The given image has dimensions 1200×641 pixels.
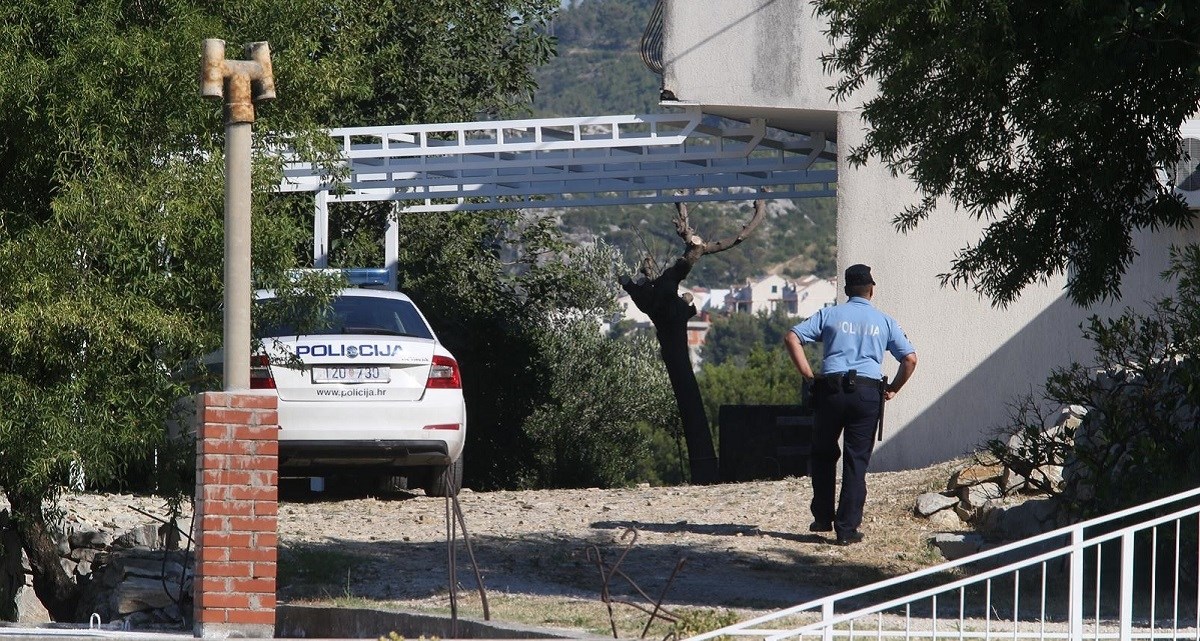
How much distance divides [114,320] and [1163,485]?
527cm

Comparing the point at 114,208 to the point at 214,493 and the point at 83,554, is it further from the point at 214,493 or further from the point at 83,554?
the point at 83,554

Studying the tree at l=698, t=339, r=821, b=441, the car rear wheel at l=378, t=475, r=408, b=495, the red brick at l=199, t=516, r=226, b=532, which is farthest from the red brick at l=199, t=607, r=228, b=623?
the tree at l=698, t=339, r=821, b=441

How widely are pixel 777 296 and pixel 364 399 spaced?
93.4 meters

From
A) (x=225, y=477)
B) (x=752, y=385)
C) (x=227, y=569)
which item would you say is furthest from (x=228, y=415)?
(x=752, y=385)

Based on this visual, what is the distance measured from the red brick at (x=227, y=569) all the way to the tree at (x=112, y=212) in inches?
63.0

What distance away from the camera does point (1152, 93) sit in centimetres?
740

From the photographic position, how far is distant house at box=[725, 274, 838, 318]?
3723 inches

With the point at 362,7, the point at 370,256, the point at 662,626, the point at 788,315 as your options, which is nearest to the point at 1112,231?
the point at 662,626

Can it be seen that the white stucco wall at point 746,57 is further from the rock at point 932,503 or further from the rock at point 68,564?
the rock at point 68,564

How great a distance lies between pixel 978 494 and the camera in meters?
10.8

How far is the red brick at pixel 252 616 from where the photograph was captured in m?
6.73

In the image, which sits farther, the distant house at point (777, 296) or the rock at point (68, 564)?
the distant house at point (777, 296)

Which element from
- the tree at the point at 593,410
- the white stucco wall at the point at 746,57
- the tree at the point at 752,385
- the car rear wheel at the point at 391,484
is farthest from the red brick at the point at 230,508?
the tree at the point at 752,385

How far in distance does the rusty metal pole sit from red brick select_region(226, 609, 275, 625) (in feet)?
3.08
